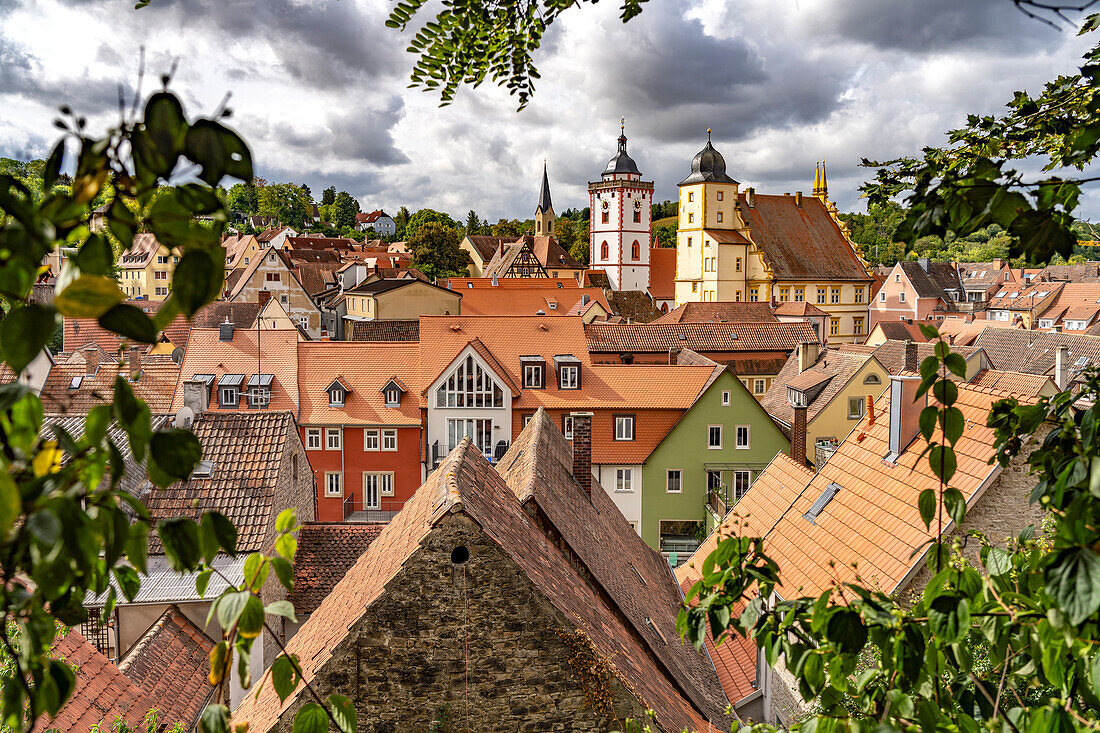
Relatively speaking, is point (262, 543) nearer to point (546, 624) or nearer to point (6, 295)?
point (546, 624)

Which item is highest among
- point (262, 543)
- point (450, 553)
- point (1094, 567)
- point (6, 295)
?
point (6, 295)

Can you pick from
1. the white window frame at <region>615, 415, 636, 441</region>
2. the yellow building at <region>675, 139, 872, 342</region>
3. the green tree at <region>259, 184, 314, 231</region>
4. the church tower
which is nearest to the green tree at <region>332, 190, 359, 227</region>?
the green tree at <region>259, 184, 314, 231</region>

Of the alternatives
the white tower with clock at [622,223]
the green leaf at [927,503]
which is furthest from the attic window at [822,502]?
the white tower with clock at [622,223]

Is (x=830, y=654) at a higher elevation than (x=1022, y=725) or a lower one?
higher

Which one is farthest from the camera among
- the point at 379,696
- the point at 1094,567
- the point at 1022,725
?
the point at 379,696

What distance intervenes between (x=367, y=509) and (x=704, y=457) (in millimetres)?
12277

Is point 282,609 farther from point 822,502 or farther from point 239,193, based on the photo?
point 822,502

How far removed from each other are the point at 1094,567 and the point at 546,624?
14.6 ft

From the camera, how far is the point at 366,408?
97.7 ft

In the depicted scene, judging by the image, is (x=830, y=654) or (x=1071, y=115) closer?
(x=830, y=654)

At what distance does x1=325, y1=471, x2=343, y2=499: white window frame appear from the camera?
29.2 meters

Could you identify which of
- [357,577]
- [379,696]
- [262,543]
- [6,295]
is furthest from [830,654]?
[262,543]

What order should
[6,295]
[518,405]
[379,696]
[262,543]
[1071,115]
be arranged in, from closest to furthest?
[6,295] → [1071,115] → [379,696] → [262,543] → [518,405]

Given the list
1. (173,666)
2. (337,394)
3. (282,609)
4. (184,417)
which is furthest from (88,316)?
(337,394)
